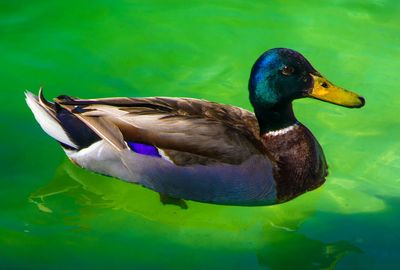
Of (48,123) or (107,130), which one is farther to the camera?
(48,123)

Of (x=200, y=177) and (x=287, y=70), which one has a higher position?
(x=287, y=70)

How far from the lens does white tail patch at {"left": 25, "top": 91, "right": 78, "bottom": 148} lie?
5.05 meters

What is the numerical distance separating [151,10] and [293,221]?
2859 mm

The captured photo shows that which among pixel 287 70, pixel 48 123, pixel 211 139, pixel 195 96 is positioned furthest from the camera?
pixel 195 96

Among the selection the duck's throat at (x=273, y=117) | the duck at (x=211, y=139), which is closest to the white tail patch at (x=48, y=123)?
the duck at (x=211, y=139)

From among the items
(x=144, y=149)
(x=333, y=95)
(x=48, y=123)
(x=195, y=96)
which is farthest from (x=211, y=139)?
(x=195, y=96)

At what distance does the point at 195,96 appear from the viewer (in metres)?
6.01

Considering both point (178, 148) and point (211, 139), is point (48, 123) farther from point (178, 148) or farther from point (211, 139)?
point (211, 139)

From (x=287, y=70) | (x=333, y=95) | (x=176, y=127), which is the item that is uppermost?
(x=287, y=70)

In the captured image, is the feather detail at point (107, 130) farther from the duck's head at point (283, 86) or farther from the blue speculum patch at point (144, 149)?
the duck's head at point (283, 86)

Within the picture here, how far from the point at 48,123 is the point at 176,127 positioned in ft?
2.83

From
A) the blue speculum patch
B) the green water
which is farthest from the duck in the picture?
the green water

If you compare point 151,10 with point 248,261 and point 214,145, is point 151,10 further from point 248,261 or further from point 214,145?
point 248,261

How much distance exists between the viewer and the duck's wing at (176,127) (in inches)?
186
